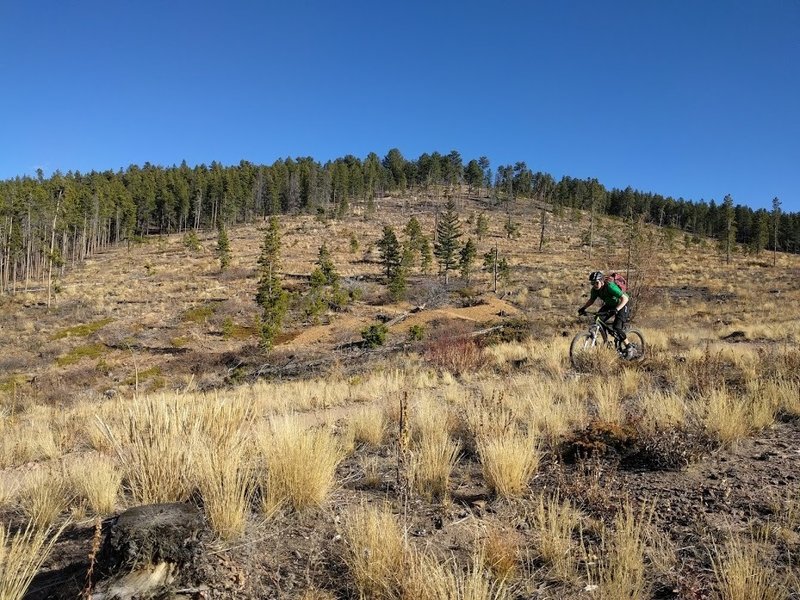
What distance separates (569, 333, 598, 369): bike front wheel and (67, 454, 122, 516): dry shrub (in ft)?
26.2

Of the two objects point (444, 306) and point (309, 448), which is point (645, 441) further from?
point (444, 306)

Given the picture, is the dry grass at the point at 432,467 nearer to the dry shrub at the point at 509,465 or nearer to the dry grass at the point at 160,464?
the dry shrub at the point at 509,465

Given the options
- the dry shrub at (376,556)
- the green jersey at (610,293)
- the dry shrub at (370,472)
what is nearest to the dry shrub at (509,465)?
the dry shrub at (370,472)


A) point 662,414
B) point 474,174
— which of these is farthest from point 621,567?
point 474,174

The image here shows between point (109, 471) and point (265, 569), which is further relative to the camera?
point (109, 471)

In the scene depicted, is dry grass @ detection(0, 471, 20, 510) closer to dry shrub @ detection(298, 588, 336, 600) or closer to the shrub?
dry shrub @ detection(298, 588, 336, 600)

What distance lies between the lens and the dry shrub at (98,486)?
3.56m

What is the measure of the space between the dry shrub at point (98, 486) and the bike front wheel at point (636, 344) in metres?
8.67

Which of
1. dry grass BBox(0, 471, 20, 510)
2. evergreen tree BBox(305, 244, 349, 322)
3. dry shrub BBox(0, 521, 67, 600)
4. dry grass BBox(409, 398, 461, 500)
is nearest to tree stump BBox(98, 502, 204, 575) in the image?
dry shrub BBox(0, 521, 67, 600)

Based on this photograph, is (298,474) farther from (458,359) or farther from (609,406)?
(458,359)

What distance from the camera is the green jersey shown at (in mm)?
9328

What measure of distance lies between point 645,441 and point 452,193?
121 m

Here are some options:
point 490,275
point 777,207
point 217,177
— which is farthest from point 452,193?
point 490,275

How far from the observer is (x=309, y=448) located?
12.3 ft
